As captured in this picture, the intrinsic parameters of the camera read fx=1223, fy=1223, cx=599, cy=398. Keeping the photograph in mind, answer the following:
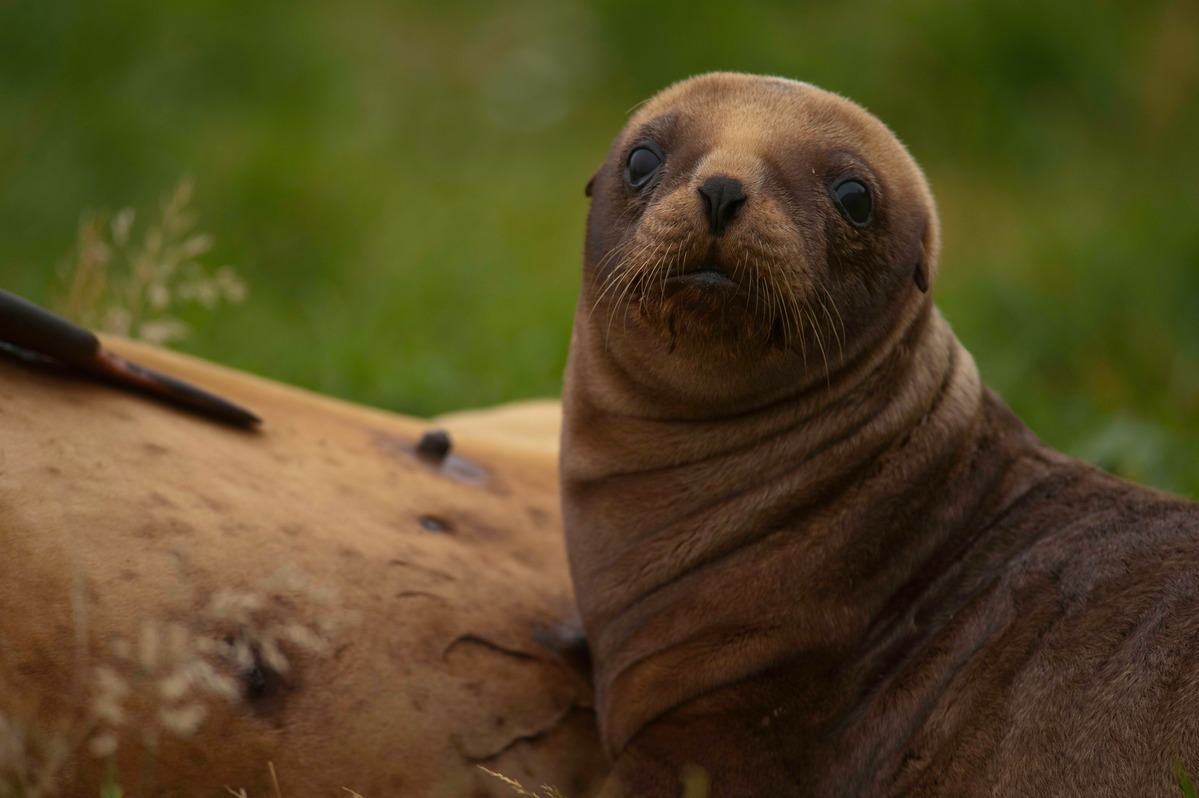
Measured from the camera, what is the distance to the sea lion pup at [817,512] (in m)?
2.28

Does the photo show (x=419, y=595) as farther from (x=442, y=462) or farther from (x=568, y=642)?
(x=442, y=462)

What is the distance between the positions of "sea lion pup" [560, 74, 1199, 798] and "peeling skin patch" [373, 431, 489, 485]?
419 mm

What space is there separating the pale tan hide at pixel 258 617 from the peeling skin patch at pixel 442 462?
12 centimetres

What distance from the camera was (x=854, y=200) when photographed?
8.50ft

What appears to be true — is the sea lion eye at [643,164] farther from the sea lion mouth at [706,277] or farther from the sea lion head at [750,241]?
the sea lion mouth at [706,277]

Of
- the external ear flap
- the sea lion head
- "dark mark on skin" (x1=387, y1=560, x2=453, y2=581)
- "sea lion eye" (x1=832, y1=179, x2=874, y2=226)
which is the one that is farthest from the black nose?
"dark mark on skin" (x1=387, y1=560, x2=453, y2=581)

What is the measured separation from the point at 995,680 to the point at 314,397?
1.87 m

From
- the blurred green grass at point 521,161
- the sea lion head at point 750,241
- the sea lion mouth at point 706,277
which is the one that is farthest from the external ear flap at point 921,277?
the blurred green grass at point 521,161

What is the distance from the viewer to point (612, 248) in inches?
106

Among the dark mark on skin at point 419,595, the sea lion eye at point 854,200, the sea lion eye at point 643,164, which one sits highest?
the sea lion eye at point 854,200

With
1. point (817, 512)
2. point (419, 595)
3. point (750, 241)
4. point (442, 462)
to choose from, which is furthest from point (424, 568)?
point (750, 241)

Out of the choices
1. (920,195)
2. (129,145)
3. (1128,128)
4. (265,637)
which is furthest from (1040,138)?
(265,637)

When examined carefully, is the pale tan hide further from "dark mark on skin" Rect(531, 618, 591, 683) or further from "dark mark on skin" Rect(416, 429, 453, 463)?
"dark mark on skin" Rect(416, 429, 453, 463)

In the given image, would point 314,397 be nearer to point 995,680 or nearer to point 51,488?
point 51,488
